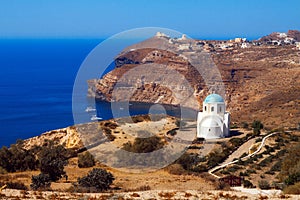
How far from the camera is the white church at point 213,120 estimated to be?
89.7 ft

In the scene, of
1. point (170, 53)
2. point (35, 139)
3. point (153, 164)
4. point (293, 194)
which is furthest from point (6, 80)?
point (293, 194)

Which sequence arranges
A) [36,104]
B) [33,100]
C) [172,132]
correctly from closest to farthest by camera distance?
1. [172,132]
2. [36,104]
3. [33,100]

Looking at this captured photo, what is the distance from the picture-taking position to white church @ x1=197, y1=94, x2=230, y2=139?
89.7 ft

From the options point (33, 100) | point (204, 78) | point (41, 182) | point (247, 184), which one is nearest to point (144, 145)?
point (247, 184)

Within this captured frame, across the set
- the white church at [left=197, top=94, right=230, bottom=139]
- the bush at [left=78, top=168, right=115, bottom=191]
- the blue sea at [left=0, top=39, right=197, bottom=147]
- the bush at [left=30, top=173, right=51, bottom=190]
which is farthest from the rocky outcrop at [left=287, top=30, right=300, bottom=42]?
the bush at [left=30, top=173, right=51, bottom=190]

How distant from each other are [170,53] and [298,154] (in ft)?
233

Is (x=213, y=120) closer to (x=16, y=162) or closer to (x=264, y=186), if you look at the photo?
(x=264, y=186)

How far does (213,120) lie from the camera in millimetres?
27422

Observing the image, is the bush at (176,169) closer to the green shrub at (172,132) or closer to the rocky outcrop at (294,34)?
the green shrub at (172,132)

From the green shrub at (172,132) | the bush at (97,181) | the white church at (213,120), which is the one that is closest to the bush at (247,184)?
the bush at (97,181)

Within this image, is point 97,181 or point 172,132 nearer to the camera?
point 97,181

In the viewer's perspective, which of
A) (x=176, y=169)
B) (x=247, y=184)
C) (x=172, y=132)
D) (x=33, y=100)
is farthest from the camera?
(x=33, y=100)

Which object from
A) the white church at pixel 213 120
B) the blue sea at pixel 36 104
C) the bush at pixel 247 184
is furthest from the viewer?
the blue sea at pixel 36 104

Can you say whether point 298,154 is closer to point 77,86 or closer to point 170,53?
point 170,53
